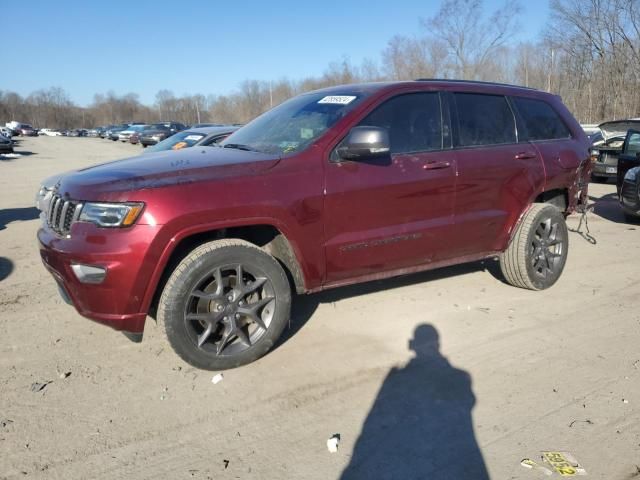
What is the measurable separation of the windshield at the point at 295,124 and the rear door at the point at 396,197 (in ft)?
0.79

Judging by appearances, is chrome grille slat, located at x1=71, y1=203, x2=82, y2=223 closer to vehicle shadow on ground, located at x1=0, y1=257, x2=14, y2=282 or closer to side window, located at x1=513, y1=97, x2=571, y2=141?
vehicle shadow on ground, located at x1=0, y1=257, x2=14, y2=282

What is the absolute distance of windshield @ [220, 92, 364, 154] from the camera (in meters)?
3.71

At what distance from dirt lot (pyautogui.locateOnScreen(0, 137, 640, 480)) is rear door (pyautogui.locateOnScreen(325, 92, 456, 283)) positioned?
601 millimetres

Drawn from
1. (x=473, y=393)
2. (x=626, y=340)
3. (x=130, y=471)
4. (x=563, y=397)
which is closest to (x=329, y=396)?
(x=473, y=393)

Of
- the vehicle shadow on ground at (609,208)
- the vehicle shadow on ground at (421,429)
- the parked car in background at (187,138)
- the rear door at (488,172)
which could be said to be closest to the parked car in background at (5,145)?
the parked car in background at (187,138)

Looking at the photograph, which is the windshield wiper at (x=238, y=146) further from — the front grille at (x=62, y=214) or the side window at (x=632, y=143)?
the side window at (x=632, y=143)

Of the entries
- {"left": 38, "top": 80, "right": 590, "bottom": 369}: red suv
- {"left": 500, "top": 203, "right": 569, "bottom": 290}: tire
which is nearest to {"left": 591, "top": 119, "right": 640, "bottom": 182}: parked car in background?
{"left": 500, "top": 203, "right": 569, "bottom": 290}: tire

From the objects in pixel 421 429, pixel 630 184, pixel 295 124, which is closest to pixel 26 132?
pixel 630 184

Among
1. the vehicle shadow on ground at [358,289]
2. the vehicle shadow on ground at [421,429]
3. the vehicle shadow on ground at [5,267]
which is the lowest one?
the vehicle shadow on ground at [421,429]

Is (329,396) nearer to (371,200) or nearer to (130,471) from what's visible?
(130,471)

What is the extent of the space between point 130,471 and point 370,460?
116 centimetres

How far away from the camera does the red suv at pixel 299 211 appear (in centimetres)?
301

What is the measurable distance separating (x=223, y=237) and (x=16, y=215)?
277 inches

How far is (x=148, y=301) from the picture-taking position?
309cm
